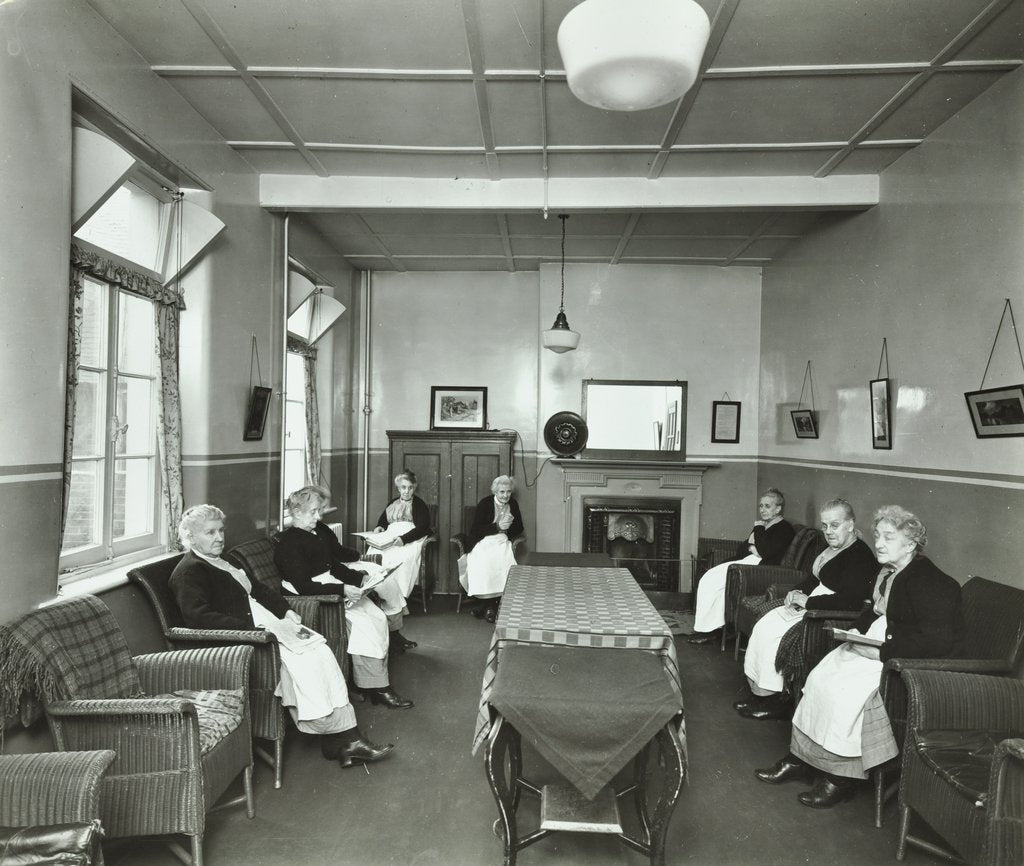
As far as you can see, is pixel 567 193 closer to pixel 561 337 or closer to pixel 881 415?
pixel 561 337

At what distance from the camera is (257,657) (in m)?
3.45

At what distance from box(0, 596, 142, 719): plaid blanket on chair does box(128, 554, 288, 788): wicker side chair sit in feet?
1.46

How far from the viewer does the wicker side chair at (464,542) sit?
22.5ft

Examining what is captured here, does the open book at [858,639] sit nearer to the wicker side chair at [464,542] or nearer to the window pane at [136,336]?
the wicker side chair at [464,542]

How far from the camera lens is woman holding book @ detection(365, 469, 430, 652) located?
6.20 meters

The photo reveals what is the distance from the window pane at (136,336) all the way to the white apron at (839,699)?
4012 millimetres

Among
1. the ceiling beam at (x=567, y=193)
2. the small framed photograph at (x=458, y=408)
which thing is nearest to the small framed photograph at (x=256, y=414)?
the ceiling beam at (x=567, y=193)

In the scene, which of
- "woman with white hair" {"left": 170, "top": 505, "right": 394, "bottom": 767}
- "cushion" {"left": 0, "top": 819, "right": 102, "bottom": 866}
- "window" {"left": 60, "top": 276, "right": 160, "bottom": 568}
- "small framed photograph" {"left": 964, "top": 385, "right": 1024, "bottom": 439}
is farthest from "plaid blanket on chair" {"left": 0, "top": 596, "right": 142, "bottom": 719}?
"small framed photograph" {"left": 964, "top": 385, "right": 1024, "bottom": 439}

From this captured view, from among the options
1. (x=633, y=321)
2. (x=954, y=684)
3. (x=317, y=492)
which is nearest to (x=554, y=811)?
(x=954, y=684)

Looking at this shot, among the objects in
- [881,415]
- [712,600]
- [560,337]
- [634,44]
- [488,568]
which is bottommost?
[712,600]

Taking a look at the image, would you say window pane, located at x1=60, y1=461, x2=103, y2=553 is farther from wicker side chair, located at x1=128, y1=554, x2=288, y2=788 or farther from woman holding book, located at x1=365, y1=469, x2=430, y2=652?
woman holding book, located at x1=365, y1=469, x2=430, y2=652

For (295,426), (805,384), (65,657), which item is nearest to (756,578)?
(805,384)

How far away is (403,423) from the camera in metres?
8.41

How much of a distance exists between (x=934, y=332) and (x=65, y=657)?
482 cm
